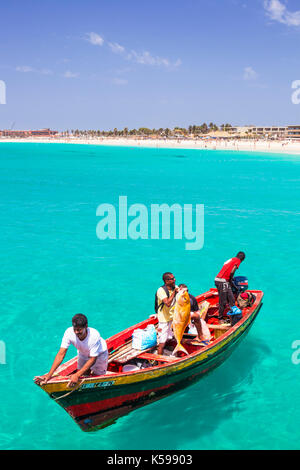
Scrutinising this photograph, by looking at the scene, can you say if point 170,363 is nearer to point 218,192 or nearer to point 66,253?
point 66,253

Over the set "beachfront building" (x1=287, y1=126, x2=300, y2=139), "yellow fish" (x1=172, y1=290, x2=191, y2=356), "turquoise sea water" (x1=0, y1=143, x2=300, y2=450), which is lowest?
"turquoise sea water" (x1=0, y1=143, x2=300, y2=450)

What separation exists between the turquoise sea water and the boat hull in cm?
63

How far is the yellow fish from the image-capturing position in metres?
8.55

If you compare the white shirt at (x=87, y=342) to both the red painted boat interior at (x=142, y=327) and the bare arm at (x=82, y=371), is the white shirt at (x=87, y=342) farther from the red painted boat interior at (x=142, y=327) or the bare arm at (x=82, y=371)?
the red painted boat interior at (x=142, y=327)

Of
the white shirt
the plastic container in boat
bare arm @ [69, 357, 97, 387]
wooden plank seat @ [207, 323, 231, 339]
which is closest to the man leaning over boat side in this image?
the plastic container in boat

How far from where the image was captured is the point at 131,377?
24.6 ft

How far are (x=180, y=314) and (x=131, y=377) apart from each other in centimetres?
178

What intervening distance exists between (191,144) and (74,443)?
562 feet

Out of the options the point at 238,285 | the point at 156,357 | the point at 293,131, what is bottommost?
the point at 156,357

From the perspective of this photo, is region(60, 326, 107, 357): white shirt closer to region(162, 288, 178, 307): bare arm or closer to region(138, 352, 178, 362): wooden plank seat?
region(138, 352, 178, 362): wooden plank seat

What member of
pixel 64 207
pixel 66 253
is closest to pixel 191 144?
pixel 64 207

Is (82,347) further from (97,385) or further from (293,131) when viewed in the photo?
(293,131)

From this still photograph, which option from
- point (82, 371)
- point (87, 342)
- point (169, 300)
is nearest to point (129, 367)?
point (169, 300)
